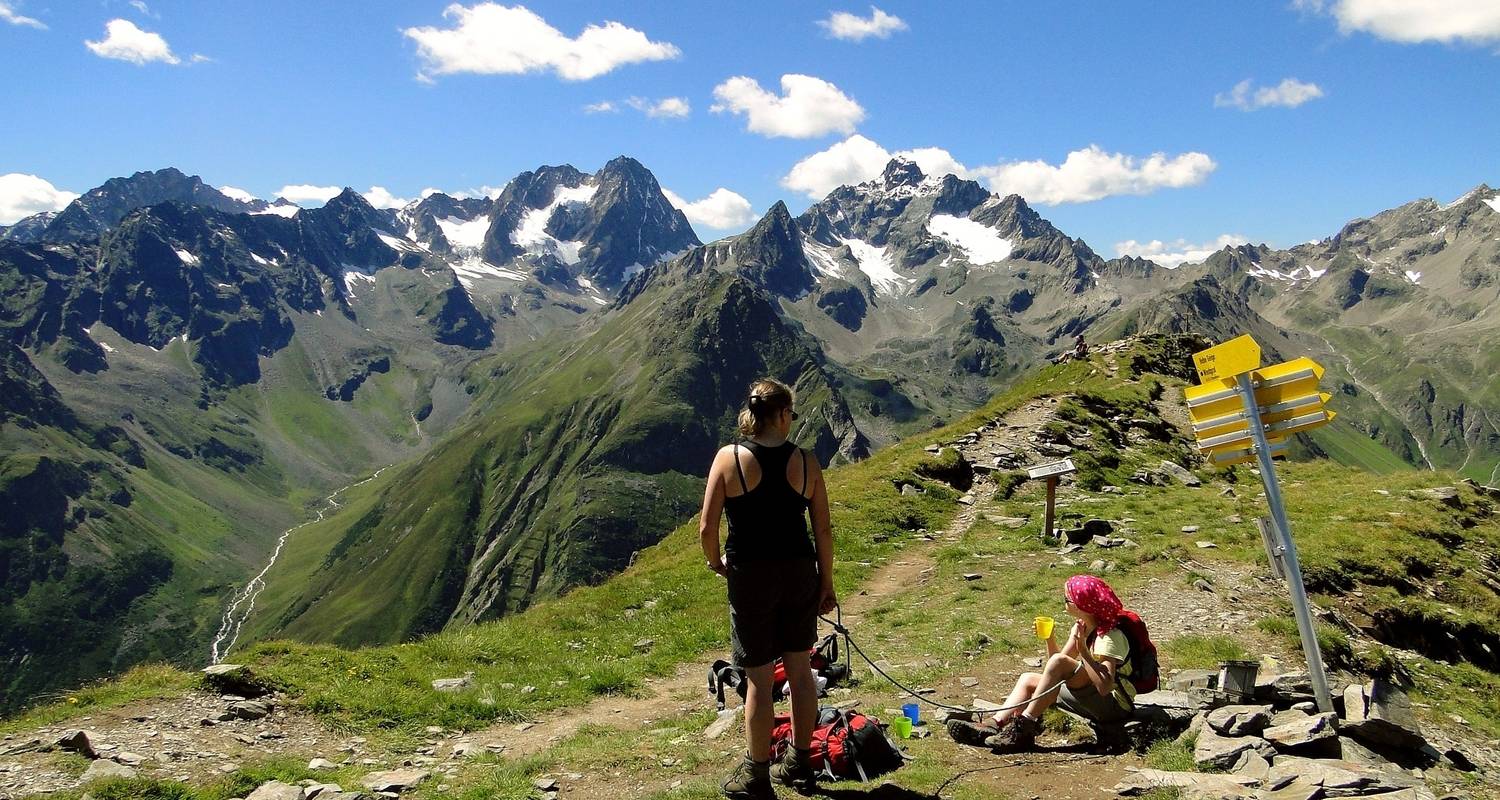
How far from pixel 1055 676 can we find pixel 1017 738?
1079 millimetres

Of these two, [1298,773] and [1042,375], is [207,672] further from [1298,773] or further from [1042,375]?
[1042,375]

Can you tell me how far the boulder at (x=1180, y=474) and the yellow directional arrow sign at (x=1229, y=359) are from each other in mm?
24406

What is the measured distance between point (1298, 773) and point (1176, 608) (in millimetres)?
9399

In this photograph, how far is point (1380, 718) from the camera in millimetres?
10367

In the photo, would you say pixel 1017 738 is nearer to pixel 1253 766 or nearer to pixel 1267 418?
pixel 1253 766

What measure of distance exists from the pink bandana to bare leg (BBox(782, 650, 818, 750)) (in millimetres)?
4538

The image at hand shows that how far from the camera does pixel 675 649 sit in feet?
Result: 61.9

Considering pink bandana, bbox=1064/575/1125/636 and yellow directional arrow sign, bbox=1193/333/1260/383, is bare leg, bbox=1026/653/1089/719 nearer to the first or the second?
pink bandana, bbox=1064/575/1125/636

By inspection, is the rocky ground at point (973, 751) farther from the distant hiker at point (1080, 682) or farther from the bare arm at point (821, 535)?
the bare arm at point (821, 535)

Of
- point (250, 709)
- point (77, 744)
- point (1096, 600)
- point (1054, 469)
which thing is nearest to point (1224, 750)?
point (1096, 600)

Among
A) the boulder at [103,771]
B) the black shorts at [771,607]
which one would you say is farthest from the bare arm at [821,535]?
the boulder at [103,771]

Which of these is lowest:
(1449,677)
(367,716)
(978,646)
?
(1449,677)

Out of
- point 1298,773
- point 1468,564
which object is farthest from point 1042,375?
point 1298,773

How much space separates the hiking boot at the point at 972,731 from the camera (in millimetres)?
11664
